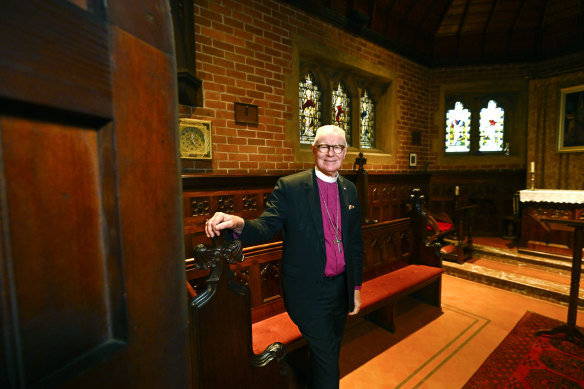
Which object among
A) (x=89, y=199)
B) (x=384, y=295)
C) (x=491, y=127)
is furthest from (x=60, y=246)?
(x=491, y=127)

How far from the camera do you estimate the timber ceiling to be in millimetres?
5586

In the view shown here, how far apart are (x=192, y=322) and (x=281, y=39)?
4.07 metres

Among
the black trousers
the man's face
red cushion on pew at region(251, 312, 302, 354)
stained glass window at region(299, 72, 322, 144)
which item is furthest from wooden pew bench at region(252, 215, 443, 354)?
stained glass window at region(299, 72, 322, 144)

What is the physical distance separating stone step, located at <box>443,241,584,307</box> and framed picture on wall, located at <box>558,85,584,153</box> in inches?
105

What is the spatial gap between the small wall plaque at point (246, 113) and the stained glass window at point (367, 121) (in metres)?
2.80

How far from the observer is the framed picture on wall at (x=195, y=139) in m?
3.30

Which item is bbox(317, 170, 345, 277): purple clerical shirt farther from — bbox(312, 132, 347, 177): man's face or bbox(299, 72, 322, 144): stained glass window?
bbox(299, 72, 322, 144): stained glass window

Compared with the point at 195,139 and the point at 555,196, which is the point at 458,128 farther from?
the point at 195,139

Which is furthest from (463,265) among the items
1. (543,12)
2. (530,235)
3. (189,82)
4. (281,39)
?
(543,12)

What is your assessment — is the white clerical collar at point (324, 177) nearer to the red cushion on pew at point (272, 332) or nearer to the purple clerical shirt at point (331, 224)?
the purple clerical shirt at point (331, 224)

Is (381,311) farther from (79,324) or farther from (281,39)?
(281,39)

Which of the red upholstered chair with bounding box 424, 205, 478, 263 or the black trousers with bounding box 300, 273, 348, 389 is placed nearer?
the black trousers with bounding box 300, 273, 348, 389

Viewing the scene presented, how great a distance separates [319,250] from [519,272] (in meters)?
4.47

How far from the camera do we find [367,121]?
599 cm
